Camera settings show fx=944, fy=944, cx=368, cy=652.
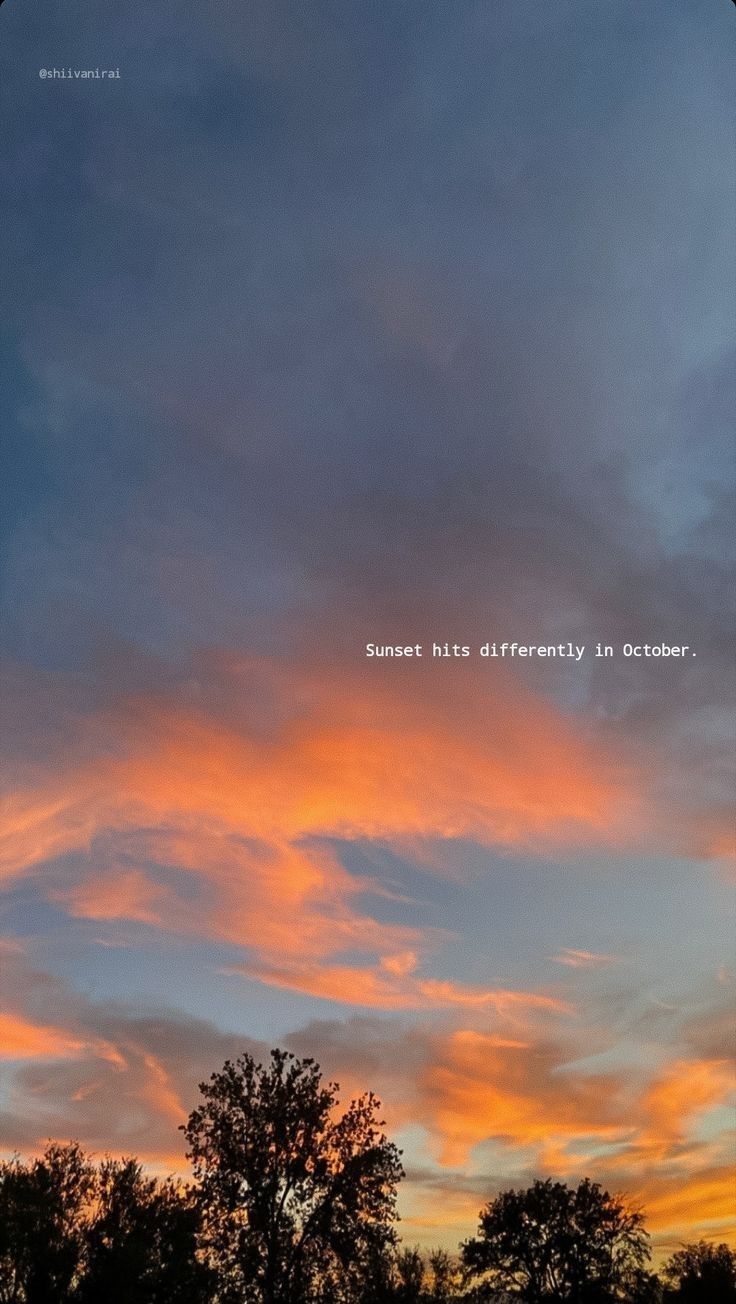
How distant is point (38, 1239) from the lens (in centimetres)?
5097

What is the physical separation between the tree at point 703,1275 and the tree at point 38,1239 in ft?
307

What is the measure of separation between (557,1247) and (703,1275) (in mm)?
38777

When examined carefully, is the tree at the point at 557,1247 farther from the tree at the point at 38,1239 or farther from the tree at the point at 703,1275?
the tree at the point at 38,1239

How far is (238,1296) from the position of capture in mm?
56156

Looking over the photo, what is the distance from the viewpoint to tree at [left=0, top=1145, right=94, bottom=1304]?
49.5 m

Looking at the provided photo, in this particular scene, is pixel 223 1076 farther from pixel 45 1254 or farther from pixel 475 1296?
pixel 475 1296

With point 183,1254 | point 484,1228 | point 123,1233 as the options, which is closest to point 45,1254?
point 123,1233

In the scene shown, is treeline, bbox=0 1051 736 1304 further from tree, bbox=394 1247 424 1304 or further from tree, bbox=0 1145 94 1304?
tree, bbox=394 1247 424 1304

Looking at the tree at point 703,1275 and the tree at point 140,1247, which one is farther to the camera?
the tree at point 703,1275

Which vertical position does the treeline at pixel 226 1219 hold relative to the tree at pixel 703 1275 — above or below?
above

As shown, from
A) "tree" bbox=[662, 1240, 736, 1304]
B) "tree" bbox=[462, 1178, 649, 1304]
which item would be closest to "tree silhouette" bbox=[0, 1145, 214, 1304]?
"tree" bbox=[462, 1178, 649, 1304]

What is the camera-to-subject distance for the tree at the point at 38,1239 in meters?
49.5

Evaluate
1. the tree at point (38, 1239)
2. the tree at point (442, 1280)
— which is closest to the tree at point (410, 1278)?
the tree at point (442, 1280)

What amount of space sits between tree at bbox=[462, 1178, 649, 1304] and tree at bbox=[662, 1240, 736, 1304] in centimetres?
3025
